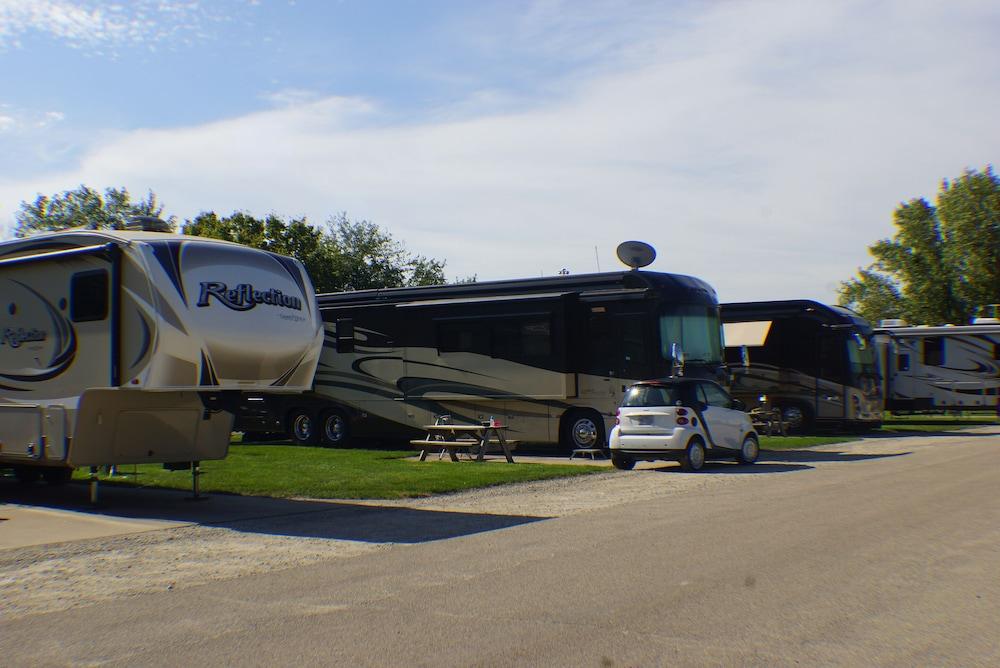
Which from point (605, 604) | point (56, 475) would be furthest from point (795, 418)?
point (605, 604)

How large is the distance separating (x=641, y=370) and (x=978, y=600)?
Result: 13.0 meters

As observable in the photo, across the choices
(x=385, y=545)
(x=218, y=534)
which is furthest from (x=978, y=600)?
(x=218, y=534)

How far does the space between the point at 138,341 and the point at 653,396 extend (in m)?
9.41

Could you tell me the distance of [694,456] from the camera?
17.5 meters

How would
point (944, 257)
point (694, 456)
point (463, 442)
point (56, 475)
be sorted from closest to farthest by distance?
1. point (56, 475)
2. point (694, 456)
3. point (463, 442)
4. point (944, 257)

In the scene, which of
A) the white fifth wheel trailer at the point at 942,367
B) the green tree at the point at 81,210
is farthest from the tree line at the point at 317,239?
the white fifth wheel trailer at the point at 942,367

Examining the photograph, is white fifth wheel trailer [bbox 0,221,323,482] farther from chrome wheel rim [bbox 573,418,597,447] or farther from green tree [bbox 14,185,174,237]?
green tree [bbox 14,185,174,237]

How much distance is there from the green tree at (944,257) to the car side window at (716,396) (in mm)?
39013

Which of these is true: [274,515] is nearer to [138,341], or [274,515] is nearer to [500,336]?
[138,341]

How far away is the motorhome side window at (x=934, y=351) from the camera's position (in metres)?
32.6

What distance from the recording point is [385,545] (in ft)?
32.6

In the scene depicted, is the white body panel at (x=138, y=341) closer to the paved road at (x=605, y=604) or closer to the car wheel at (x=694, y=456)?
the paved road at (x=605, y=604)

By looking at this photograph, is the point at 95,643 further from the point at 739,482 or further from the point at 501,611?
the point at 739,482

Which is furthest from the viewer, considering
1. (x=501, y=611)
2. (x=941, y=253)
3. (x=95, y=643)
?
(x=941, y=253)
